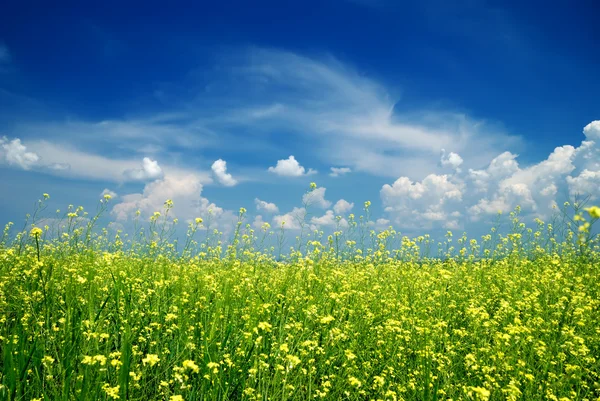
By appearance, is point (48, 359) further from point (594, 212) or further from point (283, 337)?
point (594, 212)

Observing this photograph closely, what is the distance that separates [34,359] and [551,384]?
5471 millimetres

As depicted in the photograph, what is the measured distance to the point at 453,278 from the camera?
29.9 ft

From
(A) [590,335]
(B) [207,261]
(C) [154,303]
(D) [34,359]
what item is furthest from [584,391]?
(B) [207,261]

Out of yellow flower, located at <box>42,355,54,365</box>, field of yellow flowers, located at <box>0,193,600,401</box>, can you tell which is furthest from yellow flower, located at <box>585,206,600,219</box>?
yellow flower, located at <box>42,355,54,365</box>

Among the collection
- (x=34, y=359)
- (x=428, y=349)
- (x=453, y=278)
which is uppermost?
(x=453, y=278)

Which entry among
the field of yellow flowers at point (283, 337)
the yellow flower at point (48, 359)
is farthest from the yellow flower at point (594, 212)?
the yellow flower at point (48, 359)

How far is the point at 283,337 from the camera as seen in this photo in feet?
15.0

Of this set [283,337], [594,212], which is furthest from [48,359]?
[594,212]

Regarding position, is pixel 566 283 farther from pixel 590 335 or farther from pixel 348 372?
pixel 348 372

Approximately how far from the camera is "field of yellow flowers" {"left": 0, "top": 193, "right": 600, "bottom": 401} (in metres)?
3.51

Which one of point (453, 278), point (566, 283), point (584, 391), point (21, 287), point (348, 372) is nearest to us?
point (348, 372)

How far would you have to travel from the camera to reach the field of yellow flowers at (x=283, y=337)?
351 centimetres

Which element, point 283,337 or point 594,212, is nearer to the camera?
point 594,212

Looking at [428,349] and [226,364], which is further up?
[428,349]
